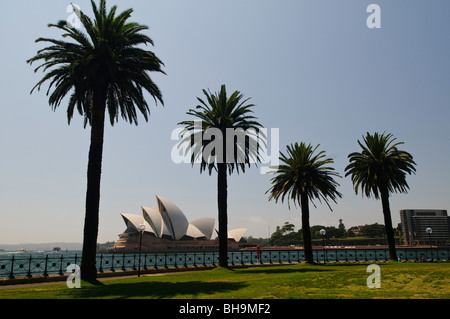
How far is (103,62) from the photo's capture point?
21.7 metres

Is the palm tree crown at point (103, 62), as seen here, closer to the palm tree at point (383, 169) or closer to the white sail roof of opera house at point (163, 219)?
the palm tree at point (383, 169)

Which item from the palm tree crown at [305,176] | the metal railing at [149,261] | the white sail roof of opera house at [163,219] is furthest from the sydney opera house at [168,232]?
the palm tree crown at [305,176]

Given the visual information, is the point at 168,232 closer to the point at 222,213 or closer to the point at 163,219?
the point at 163,219

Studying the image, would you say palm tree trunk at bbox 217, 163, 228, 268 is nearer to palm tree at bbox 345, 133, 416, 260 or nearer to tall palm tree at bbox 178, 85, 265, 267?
tall palm tree at bbox 178, 85, 265, 267

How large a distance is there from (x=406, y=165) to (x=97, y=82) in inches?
1395

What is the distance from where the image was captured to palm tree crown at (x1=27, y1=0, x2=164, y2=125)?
2136 cm

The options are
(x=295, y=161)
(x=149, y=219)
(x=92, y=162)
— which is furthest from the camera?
(x=149, y=219)

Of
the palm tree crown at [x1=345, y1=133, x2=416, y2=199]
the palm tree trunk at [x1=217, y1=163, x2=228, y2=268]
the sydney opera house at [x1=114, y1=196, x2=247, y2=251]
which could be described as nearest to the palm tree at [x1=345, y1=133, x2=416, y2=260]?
the palm tree crown at [x1=345, y1=133, x2=416, y2=199]

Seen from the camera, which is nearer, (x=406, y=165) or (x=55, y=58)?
(x=55, y=58)

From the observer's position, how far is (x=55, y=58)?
22266 mm

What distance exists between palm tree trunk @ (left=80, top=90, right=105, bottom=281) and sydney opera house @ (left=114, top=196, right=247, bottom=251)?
70.5m
